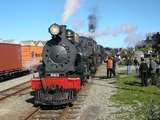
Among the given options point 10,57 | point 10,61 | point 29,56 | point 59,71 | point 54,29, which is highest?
point 54,29

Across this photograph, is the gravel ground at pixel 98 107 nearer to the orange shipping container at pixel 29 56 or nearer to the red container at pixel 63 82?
the red container at pixel 63 82

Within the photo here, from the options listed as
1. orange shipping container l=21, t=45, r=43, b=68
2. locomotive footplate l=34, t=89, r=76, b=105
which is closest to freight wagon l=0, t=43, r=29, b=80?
orange shipping container l=21, t=45, r=43, b=68

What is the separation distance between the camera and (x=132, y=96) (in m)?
17.5

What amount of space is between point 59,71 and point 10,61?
1510cm

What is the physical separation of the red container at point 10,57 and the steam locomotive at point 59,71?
11910mm

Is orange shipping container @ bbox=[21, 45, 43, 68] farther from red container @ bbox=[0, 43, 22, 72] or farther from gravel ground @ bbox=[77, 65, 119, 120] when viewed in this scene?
gravel ground @ bbox=[77, 65, 119, 120]

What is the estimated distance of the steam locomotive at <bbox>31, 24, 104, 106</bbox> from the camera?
15.0 metres

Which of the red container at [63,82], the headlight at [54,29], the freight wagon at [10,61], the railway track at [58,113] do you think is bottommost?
the railway track at [58,113]

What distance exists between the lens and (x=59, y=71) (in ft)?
52.7

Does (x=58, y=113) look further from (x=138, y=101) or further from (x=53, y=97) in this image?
(x=138, y=101)

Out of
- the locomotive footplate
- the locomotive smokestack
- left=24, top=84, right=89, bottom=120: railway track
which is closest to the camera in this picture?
left=24, top=84, right=89, bottom=120: railway track

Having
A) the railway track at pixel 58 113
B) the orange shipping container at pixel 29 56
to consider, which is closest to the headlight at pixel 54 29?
the railway track at pixel 58 113

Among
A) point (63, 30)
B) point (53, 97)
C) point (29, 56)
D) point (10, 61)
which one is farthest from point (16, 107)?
point (29, 56)

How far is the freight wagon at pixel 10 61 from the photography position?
1104 inches
